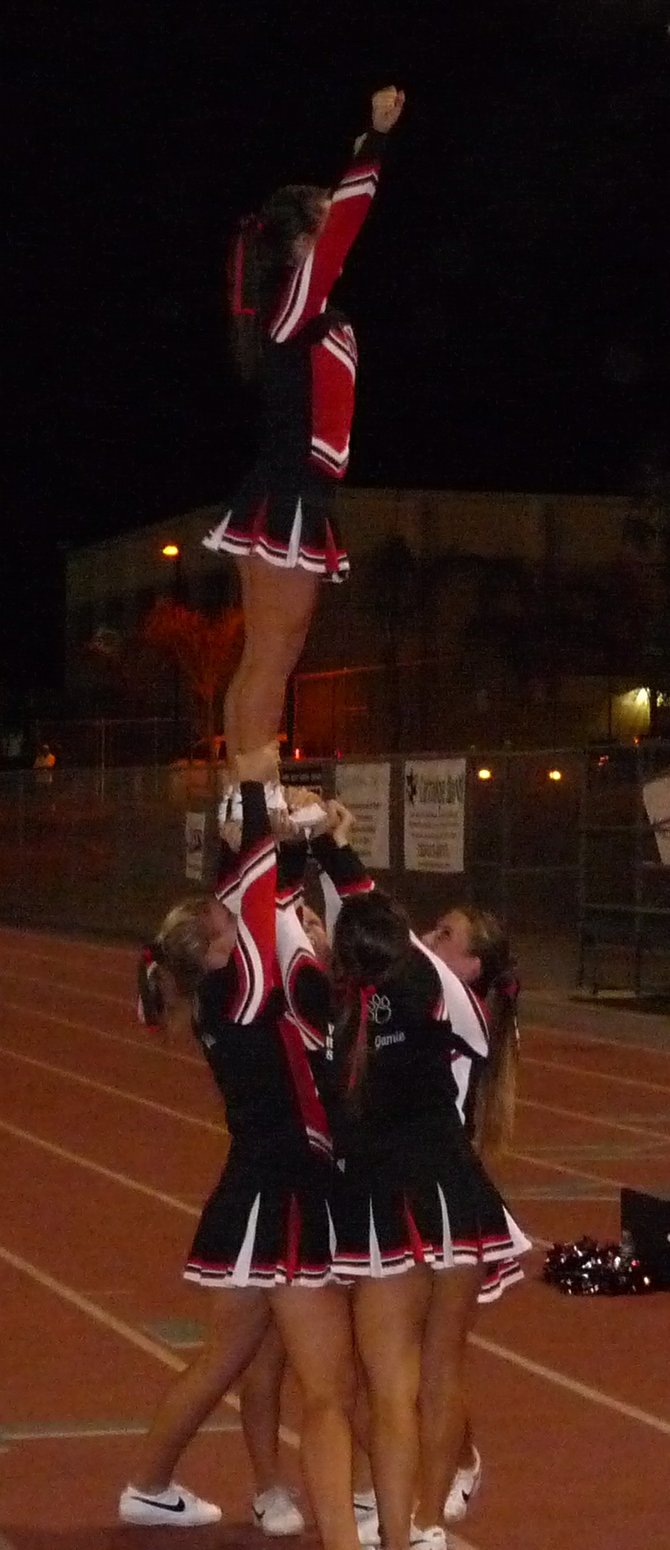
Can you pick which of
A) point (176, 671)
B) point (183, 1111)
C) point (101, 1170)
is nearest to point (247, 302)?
point (101, 1170)

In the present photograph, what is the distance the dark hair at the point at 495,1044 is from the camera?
5.75 metres

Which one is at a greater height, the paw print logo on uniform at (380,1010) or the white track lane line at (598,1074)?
the paw print logo on uniform at (380,1010)

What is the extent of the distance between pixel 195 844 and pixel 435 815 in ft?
24.4

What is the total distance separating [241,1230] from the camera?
5352 mm

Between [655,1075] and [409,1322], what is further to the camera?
[655,1075]

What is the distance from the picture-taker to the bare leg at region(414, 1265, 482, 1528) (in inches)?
219

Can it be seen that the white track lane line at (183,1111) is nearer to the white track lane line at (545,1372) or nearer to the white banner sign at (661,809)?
the white track lane line at (545,1372)

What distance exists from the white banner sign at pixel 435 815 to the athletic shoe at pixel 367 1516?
17.4 metres

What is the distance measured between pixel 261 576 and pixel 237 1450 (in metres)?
3.25

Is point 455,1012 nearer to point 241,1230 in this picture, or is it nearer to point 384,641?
point 241,1230

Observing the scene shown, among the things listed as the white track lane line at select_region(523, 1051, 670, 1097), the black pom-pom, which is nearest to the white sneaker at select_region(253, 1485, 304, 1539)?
the black pom-pom

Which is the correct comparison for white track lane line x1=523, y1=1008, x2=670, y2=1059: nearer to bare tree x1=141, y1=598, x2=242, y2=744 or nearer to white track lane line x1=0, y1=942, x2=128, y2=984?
white track lane line x1=0, y1=942, x2=128, y2=984

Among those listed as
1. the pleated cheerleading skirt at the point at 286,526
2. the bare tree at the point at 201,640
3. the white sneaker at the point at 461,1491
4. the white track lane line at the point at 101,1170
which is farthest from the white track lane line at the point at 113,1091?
the bare tree at the point at 201,640

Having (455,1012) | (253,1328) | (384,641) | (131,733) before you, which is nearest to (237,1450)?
(253,1328)
